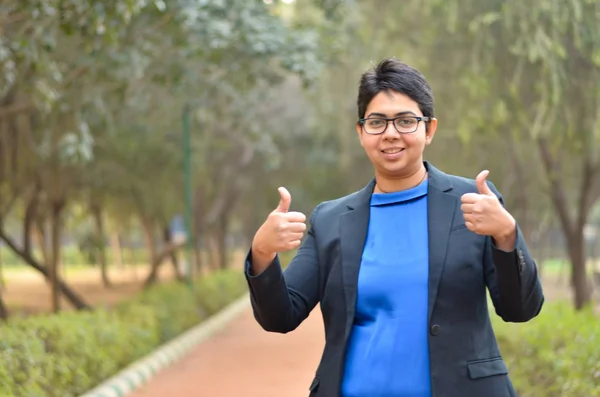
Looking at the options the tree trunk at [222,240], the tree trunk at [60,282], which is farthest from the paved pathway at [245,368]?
the tree trunk at [222,240]

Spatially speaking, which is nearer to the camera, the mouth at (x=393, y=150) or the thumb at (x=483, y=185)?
the thumb at (x=483, y=185)

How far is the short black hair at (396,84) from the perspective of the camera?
304cm

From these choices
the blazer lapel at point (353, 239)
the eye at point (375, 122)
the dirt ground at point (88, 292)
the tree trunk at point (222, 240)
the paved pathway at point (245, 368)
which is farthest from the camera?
the tree trunk at point (222, 240)

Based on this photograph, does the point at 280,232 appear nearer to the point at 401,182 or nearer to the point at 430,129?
the point at 401,182

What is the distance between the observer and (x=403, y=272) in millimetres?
2902

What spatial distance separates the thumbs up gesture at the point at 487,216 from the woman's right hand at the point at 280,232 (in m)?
0.48

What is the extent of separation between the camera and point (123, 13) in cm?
776

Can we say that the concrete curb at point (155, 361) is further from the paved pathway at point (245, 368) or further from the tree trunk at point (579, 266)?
the tree trunk at point (579, 266)

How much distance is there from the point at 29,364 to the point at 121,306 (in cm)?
775

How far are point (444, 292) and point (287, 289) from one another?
19.5 inches

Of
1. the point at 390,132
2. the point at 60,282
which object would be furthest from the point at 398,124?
the point at 60,282

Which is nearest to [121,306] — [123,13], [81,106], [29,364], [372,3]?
[81,106]

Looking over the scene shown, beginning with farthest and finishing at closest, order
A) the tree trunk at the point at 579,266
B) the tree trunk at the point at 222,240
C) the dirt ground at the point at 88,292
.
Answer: the tree trunk at the point at 222,240
the dirt ground at the point at 88,292
the tree trunk at the point at 579,266

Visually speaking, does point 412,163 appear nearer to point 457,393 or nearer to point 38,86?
point 457,393
